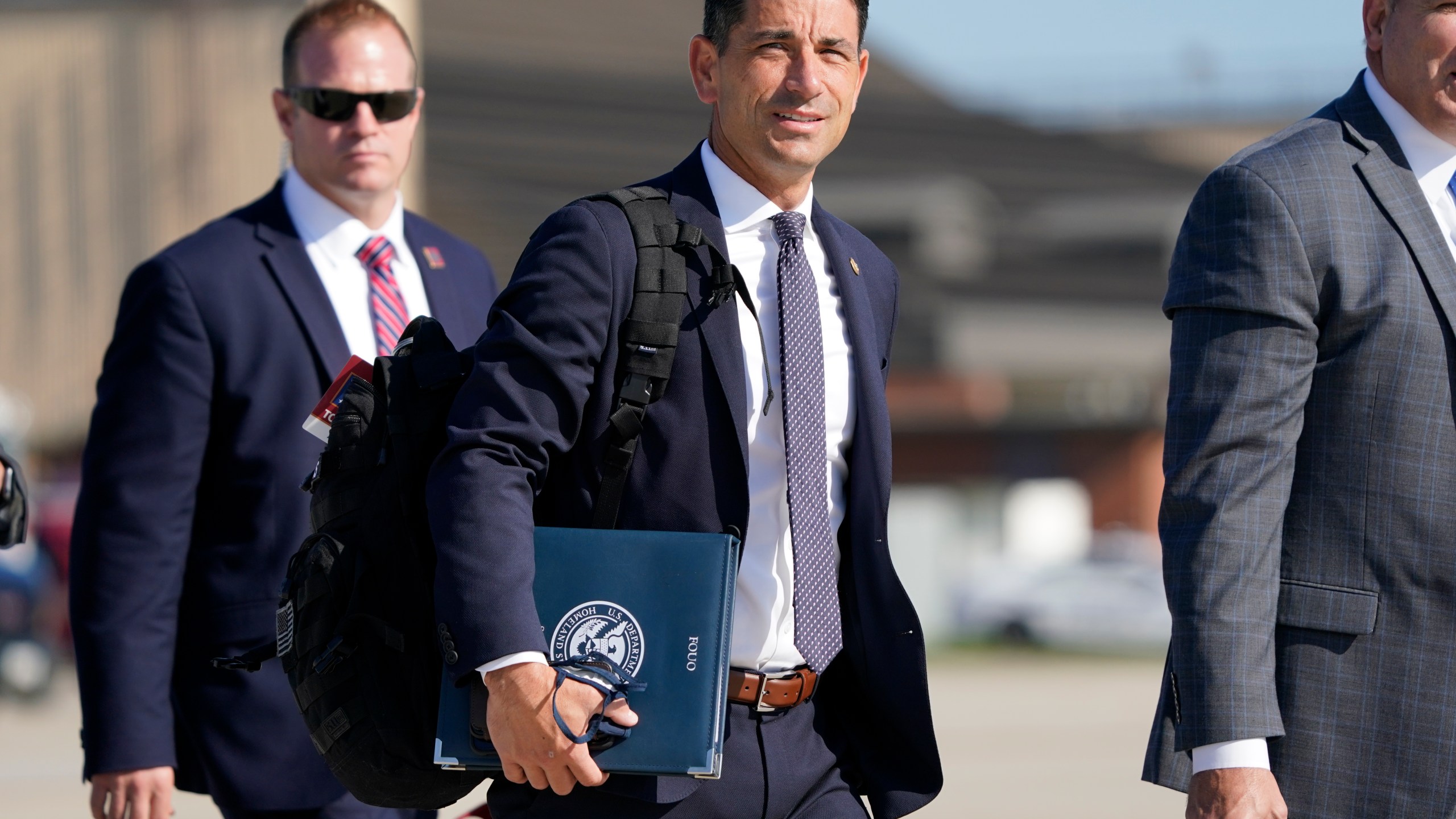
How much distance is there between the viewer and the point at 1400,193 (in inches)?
110

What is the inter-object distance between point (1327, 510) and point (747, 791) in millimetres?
1010

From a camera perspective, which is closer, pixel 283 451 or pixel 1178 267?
pixel 1178 267

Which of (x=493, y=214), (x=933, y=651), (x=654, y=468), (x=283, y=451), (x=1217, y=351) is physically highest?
(x=1217, y=351)

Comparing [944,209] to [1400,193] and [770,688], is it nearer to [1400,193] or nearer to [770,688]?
[1400,193]

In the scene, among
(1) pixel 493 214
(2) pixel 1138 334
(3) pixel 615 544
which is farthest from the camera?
(2) pixel 1138 334

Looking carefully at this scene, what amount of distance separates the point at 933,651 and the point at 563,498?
19535 millimetres

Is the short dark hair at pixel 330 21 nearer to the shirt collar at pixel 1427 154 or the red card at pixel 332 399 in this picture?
the red card at pixel 332 399

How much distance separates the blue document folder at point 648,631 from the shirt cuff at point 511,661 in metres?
0.08

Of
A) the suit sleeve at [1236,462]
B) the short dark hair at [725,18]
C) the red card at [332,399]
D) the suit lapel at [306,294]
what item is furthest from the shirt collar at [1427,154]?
the suit lapel at [306,294]

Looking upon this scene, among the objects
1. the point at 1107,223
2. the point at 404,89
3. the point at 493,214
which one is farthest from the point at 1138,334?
the point at 404,89

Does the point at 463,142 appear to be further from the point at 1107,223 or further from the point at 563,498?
the point at 563,498

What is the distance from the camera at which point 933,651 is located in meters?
21.8

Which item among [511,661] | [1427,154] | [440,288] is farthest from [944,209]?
[511,661]

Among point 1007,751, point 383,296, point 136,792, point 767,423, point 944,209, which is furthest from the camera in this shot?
point 944,209
